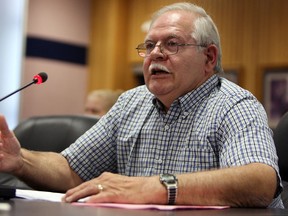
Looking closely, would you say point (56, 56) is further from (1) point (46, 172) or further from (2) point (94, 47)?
(1) point (46, 172)

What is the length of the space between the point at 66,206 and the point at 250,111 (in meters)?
0.72

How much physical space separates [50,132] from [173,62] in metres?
0.99

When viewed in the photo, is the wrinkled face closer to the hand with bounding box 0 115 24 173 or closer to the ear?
the ear

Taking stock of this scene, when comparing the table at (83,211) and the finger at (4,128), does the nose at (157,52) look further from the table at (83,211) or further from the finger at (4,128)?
the table at (83,211)

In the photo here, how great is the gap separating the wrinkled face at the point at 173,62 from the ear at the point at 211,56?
5 cm

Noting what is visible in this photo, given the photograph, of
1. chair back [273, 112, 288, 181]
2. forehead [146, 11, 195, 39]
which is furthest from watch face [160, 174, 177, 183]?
chair back [273, 112, 288, 181]

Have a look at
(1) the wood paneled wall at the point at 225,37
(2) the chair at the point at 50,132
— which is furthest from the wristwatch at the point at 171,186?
(1) the wood paneled wall at the point at 225,37

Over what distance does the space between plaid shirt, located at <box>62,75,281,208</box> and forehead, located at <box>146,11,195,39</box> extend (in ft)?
0.68

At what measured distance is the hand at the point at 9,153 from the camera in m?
1.69

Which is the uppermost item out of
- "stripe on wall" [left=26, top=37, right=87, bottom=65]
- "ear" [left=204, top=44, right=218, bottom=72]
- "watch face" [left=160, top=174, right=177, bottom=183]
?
"ear" [left=204, top=44, right=218, bottom=72]

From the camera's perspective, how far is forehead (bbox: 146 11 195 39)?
6.19 feet

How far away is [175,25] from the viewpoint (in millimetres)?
1895

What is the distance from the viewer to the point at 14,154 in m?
1.75

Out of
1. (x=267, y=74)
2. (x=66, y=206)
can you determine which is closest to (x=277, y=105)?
(x=267, y=74)
